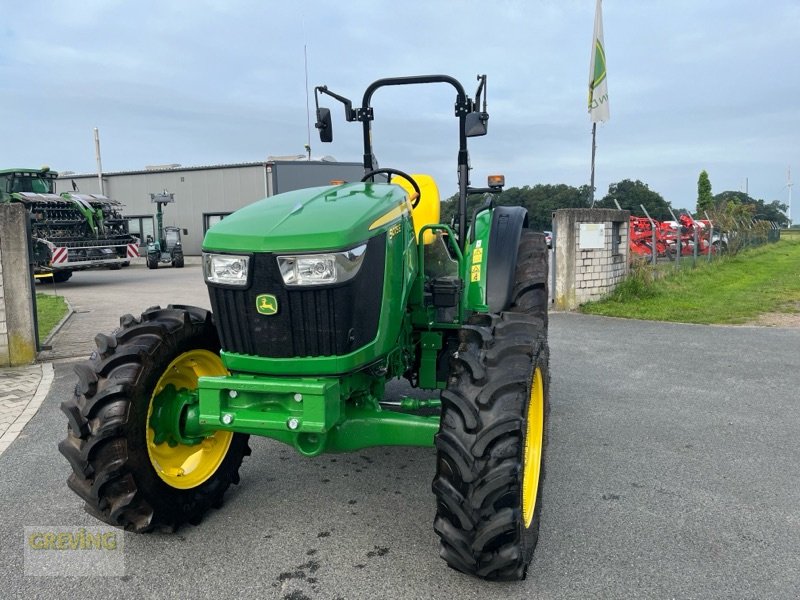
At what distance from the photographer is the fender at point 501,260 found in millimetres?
3740

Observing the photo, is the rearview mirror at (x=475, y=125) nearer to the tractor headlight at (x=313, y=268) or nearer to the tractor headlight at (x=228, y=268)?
the tractor headlight at (x=313, y=268)

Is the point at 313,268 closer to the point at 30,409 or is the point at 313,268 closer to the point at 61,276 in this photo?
the point at 30,409

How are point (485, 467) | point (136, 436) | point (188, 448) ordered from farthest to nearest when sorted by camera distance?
point (188, 448)
point (136, 436)
point (485, 467)

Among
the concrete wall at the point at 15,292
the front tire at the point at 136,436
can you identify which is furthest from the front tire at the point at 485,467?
the concrete wall at the point at 15,292

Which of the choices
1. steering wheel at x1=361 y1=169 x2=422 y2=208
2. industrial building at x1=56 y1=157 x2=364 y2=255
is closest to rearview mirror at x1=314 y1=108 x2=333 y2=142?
steering wheel at x1=361 y1=169 x2=422 y2=208

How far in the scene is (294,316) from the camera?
101 inches

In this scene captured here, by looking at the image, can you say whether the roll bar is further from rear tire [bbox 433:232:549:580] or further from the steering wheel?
rear tire [bbox 433:232:549:580]

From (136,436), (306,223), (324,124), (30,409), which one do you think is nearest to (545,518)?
(306,223)

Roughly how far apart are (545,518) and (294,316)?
160 cm

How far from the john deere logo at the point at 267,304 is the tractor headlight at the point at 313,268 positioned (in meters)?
0.10

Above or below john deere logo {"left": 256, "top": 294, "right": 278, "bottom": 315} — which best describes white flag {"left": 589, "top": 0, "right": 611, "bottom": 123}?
above

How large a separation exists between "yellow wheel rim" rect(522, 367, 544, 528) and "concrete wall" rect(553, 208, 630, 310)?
6992 millimetres

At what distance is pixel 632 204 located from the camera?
18094mm

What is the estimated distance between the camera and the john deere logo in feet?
8.44
